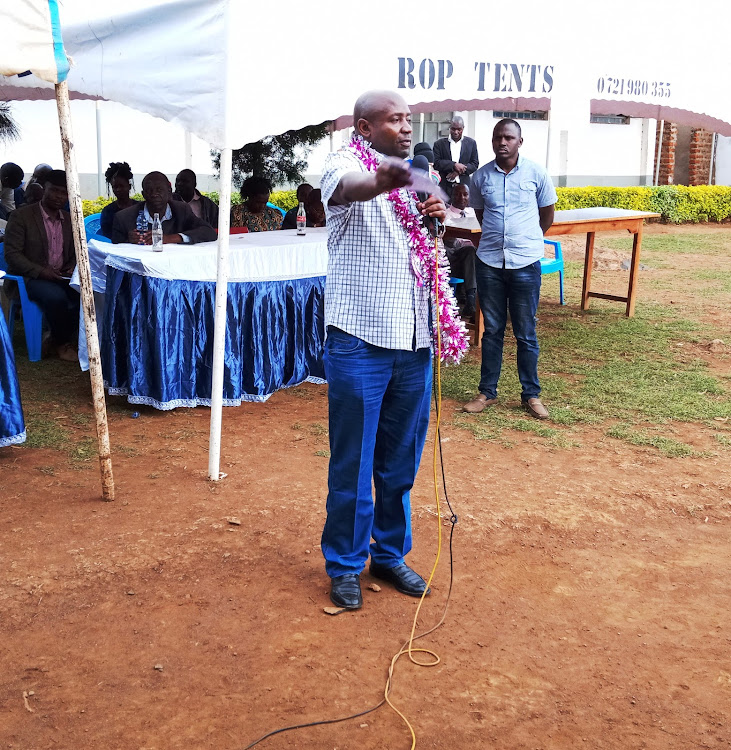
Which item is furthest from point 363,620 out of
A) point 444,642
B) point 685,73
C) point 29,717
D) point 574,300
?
point 574,300

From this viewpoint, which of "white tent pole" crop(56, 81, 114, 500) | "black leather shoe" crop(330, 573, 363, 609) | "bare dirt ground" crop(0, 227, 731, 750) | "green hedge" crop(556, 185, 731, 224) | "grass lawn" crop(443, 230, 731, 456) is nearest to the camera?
"bare dirt ground" crop(0, 227, 731, 750)

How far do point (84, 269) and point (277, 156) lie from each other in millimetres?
5589

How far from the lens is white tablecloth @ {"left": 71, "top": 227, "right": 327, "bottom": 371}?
5.84 metres

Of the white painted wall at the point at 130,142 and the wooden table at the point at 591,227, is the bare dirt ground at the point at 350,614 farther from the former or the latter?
the white painted wall at the point at 130,142

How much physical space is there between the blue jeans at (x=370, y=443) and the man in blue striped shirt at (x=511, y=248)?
2645 mm

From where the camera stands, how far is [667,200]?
19.5 metres

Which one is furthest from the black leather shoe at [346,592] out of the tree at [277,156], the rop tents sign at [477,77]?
the tree at [277,156]

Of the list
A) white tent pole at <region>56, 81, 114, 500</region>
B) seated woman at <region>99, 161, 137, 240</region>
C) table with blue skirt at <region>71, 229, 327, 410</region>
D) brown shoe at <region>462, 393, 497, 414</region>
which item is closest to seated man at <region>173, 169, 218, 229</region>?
seated woman at <region>99, 161, 137, 240</region>

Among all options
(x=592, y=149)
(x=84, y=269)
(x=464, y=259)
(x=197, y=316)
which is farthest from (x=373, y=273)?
(x=592, y=149)

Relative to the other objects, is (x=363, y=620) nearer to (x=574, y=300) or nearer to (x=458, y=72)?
(x=458, y=72)

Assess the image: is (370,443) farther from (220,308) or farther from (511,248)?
(511,248)

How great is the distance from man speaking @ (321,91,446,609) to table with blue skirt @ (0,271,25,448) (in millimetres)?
2505

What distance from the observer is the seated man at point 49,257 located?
7.29m

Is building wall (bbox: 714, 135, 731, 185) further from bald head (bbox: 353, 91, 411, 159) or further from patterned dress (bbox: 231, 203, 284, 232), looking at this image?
bald head (bbox: 353, 91, 411, 159)
